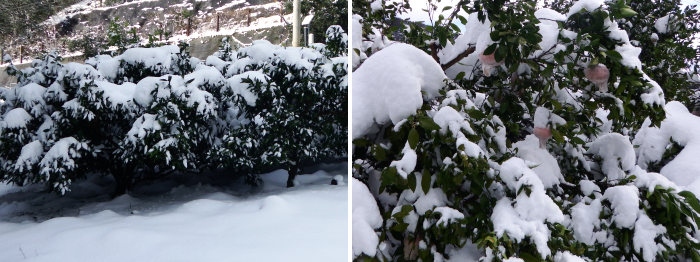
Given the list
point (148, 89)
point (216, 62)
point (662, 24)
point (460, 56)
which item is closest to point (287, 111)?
point (216, 62)

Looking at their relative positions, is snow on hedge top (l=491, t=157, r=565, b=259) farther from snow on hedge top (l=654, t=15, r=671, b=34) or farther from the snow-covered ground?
snow on hedge top (l=654, t=15, r=671, b=34)

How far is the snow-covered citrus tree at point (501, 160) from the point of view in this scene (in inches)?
30.9

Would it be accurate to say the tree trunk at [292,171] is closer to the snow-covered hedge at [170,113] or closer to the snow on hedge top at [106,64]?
the snow-covered hedge at [170,113]

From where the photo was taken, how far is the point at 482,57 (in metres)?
0.91

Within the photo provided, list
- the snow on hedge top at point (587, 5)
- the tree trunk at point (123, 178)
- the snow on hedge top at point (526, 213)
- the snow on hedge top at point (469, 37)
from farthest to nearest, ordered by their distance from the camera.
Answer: the tree trunk at point (123, 178) < the snow on hedge top at point (469, 37) < the snow on hedge top at point (587, 5) < the snow on hedge top at point (526, 213)

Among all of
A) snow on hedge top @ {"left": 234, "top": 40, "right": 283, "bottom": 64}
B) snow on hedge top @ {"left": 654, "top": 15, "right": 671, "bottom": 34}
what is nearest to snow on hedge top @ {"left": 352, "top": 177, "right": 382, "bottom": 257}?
snow on hedge top @ {"left": 234, "top": 40, "right": 283, "bottom": 64}

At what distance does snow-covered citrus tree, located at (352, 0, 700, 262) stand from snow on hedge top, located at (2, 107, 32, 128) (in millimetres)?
1072

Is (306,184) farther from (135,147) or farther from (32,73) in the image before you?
(32,73)

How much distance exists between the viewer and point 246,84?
1.67 metres

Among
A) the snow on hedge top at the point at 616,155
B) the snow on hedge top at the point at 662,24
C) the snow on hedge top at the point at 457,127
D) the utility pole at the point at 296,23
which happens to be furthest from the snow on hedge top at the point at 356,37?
the snow on hedge top at the point at 662,24

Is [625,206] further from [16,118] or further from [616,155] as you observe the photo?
[16,118]

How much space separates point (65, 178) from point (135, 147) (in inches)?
9.2

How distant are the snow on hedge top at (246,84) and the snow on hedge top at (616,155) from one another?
3.95ft

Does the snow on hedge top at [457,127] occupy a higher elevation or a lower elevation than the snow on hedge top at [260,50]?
higher
